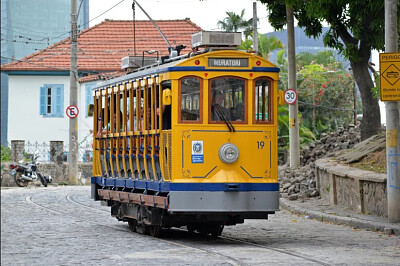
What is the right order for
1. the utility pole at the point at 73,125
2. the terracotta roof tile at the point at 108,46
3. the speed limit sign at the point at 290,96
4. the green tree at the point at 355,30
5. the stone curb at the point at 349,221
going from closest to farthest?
1. the stone curb at the point at 349,221
2. the green tree at the point at 355,30
3. the speed limit sign at the point at 290,96
4. the utility pole at the point at 73,125
5. the terracotta roof tile at the point at 108,46

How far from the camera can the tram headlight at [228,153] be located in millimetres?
15820

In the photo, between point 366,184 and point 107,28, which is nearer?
point 366,184

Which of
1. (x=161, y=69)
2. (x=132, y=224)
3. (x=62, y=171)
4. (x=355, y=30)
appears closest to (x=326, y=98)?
(x=62, y=171)

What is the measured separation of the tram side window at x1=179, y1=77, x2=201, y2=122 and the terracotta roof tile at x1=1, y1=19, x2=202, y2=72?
37.2 m

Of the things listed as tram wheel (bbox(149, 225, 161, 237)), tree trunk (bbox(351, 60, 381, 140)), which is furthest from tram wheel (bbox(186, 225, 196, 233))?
tree trunk (bbox(351, 60, 381, 140))

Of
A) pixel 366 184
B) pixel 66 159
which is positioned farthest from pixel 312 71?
pixel 366 184

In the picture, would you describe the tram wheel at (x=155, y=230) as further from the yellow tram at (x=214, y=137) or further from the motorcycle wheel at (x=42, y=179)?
the motorcycle wheel at (x=42, y=179)

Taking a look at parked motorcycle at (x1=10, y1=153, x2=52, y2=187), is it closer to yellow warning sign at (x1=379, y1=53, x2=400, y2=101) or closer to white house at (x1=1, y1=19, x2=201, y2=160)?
white house at (x1=1, y1=19, x2=201, y2=160)

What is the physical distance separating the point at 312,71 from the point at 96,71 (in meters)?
12.4

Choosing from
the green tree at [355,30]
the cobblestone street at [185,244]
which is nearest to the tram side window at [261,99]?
the cobblestone street at [185,244]

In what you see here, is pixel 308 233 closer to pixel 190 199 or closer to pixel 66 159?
pixel 190 199

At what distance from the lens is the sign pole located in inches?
723

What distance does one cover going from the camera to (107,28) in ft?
193

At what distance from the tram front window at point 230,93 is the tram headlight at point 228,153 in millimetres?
516
